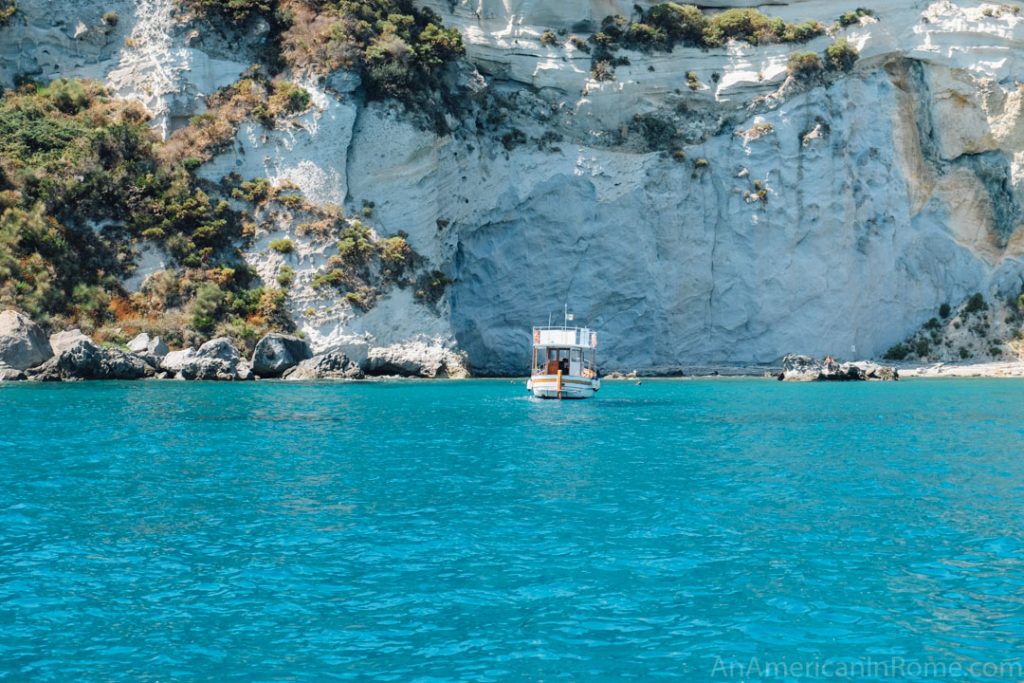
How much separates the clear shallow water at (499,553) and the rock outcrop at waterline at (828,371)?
3191 cm

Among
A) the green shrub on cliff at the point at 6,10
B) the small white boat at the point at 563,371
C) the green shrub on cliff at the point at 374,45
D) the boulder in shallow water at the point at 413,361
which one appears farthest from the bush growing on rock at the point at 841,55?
the green shrub on cliff at the point at 6,10

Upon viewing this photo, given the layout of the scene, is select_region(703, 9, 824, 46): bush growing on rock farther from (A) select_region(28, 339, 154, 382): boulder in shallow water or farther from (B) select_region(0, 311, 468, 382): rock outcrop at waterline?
(A) select_region(28, 339, 154, 382): boulder in shallow water

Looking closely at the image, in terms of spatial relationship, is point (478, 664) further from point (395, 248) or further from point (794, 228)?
point (794, 228)

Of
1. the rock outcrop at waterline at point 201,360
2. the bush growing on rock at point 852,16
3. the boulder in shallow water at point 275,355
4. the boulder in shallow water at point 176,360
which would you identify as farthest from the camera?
the bush growing on rock at point 852,16

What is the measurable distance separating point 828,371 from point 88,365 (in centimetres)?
4233

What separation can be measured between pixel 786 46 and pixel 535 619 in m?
64.7

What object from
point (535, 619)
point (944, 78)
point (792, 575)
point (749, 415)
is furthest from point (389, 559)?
point (944, 78)

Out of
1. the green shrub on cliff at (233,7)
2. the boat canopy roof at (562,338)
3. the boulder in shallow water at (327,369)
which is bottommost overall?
the boulder in shallow water at (327,369)

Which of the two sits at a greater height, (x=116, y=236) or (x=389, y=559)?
(x=116, y=236)

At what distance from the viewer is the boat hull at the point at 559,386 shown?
144ft

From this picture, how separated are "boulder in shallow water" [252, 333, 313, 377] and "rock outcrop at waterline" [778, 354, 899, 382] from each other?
1186 inches

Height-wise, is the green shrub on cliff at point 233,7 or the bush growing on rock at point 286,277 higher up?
the green shrub on cliff at point 233,7

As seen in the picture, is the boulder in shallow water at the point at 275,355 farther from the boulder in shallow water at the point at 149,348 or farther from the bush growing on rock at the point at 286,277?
the boulder in shallow water at the point at 149,348

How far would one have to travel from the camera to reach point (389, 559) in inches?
549
